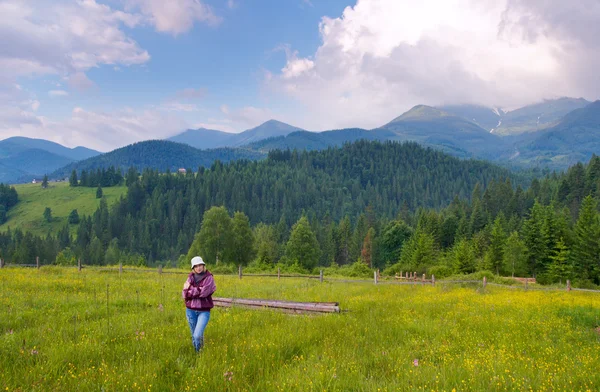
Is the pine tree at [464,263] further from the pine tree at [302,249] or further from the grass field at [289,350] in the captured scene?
the grass field at [289,350]

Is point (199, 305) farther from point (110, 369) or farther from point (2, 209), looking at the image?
point (2, 209)

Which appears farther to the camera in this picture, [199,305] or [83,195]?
[83,195]

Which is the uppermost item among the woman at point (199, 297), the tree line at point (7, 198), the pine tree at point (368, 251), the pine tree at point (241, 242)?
the tree line at point (7, 198)

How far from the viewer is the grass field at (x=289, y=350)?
684cm

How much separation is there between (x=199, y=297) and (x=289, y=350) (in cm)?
265

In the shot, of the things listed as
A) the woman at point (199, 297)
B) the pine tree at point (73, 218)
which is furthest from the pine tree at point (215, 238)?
the pine tree at point (73, 218)

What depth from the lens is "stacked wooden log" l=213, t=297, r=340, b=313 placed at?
12.7m

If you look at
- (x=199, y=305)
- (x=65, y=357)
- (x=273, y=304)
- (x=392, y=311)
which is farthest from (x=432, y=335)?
(x=65, y=357)

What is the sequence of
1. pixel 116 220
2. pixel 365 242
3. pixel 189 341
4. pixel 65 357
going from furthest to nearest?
pixel 116 220, pixel 365 242, pixel 189 341, pixel 65 357

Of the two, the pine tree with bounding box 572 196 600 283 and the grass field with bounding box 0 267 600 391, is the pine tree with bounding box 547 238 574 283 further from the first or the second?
the grass field with bounding box 0 267 600 391

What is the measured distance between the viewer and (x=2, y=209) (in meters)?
178

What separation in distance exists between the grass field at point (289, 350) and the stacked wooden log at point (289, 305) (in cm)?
42

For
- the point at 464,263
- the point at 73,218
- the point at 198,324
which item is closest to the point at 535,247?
the point at 464,263

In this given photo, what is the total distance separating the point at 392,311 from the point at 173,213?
17343cm
